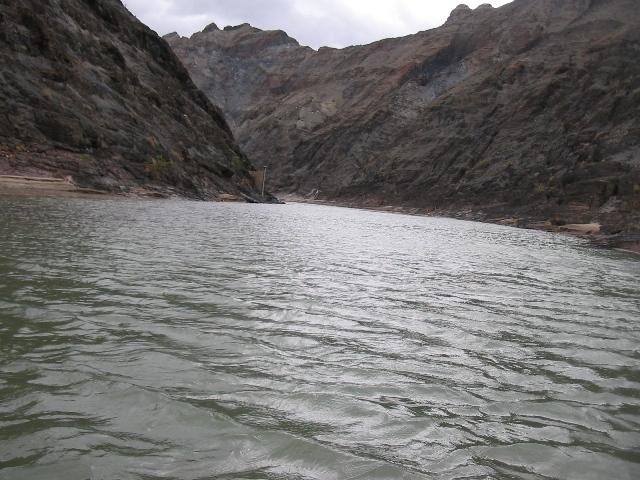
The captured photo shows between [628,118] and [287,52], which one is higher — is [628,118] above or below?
below

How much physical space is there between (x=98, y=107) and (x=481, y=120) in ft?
185

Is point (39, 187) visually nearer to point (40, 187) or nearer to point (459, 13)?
point (40, 187)

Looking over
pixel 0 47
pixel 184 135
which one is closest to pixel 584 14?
pixel 184 135

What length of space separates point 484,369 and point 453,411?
1.20 metres

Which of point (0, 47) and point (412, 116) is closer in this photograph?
point (0, 47)

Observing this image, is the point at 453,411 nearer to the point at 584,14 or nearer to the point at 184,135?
the point at 184,135

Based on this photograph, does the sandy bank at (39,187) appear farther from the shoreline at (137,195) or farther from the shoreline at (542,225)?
the shoreline at (542,225)

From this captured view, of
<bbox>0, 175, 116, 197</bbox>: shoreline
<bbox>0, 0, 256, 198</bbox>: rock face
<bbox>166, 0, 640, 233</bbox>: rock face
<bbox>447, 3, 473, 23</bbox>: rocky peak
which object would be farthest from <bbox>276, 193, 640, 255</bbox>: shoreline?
<bbox>447, 3, 473, 23</bbox>: rocky peak

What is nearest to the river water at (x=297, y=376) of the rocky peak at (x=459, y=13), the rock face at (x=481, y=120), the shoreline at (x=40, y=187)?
the shoreline at (x=40, y=187)

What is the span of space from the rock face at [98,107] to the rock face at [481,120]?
32.4 metres

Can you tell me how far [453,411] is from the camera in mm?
3838

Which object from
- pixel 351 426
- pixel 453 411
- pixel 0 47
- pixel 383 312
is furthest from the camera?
pixel 0 47

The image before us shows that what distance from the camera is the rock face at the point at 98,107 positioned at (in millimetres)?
29844

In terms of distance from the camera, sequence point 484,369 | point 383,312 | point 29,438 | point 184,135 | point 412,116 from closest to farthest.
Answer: point 29,438
point 484,369
point 383,312
point 184,135
point 412,116
